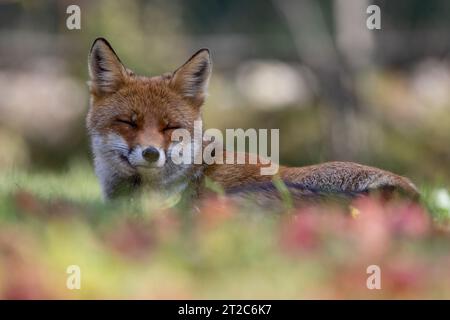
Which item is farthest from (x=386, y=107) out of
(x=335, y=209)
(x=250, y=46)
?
(x=335, y=209)

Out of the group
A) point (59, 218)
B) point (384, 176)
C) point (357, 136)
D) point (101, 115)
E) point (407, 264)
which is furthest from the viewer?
point (357, 136)

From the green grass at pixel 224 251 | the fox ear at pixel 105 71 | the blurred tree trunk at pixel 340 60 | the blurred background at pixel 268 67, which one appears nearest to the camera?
the green grass at pixel 224 251

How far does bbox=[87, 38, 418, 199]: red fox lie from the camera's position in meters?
5.06

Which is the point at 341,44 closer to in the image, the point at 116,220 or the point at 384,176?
the point at 384,176

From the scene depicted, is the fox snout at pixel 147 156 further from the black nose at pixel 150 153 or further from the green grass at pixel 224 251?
the green grass at pixel 224 251

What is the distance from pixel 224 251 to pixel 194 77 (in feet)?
8.04

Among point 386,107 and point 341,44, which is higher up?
point 341,44

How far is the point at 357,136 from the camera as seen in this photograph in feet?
39.7

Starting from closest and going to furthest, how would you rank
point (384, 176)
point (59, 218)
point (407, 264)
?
point (407, 264), point (59, 218), point (384, 176)

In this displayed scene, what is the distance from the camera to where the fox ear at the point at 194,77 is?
18.0 feet

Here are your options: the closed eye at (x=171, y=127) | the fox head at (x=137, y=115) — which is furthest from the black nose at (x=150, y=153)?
the closed eye at (x=171, y=127)

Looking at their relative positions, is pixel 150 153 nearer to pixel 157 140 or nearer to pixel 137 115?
pixel 157 140

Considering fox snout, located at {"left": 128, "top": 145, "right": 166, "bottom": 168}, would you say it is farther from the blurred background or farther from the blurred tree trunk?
the blurred background
